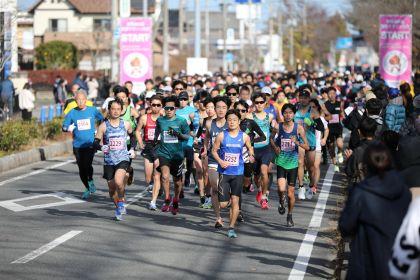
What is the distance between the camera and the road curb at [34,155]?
902 inches

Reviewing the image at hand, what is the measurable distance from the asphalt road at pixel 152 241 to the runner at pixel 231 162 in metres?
0.43

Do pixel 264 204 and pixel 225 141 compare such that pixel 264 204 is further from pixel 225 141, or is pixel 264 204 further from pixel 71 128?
pixel 71 128

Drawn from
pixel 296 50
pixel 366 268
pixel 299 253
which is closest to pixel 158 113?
pixel 299 253

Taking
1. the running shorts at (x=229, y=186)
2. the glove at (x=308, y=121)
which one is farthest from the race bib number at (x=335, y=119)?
the running shorts at (x=229, y=186)

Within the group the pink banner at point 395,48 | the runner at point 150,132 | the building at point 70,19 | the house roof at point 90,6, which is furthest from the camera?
the house roof at point 90,6

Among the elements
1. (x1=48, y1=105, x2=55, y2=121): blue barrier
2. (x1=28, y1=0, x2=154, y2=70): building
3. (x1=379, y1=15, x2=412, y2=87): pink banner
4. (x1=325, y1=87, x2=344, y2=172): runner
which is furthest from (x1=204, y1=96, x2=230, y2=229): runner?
(x1=28, y1=0, x2=154, y2=70): building

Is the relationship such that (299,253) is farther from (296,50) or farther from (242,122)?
(296,50)

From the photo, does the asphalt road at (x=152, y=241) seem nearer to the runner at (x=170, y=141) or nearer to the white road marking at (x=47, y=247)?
the white road marking at (x=47, y=247)

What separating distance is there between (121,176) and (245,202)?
3.06 m

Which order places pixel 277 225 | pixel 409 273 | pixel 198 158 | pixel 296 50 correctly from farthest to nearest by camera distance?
pixel 296 50 < pixel 198 158 < pixel 277 225 < pixel 409 273

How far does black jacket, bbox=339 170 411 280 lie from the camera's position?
7098mm

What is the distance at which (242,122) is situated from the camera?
15250 mm

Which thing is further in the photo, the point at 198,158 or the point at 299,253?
the point at 198,158

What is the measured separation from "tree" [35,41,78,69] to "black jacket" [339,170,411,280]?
79894 millimetres
